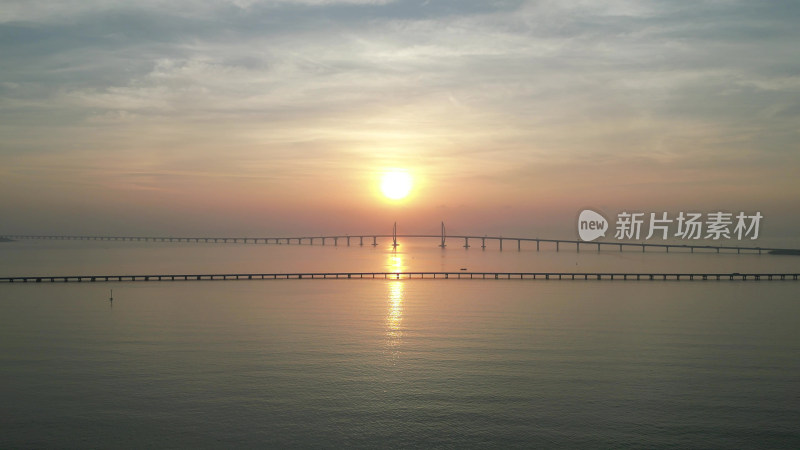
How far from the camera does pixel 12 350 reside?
40.8 m

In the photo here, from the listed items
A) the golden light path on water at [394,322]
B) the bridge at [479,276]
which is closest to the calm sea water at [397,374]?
the golden light path on water at [394,322]

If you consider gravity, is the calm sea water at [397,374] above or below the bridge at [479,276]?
below

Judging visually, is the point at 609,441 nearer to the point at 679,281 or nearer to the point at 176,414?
the point at 176,414

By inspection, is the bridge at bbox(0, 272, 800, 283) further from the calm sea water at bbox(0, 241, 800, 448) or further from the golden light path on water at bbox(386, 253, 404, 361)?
the calm sea water at bbox(0, 241, 800, 448)

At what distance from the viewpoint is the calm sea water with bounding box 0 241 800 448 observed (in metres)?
26.2

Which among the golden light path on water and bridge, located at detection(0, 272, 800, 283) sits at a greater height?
bridge, located at detection(0, 272, 800, 283)

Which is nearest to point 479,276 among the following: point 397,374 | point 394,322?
point 394,322

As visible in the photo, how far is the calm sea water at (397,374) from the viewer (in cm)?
2622

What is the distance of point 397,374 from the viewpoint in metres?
35.7

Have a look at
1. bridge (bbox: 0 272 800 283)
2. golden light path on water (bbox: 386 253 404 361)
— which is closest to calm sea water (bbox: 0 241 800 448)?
golden light path on water (bbox: 386 253 404 361)

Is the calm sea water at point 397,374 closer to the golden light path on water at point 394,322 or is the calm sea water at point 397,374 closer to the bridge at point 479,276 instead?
the golden light path on water at point 394,322

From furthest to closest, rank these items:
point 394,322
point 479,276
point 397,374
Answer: point 479,276
point 394,322
point 397,374

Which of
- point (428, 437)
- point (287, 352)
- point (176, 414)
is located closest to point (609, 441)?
point (428, 437)

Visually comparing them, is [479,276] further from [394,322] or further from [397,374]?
[397,374]
